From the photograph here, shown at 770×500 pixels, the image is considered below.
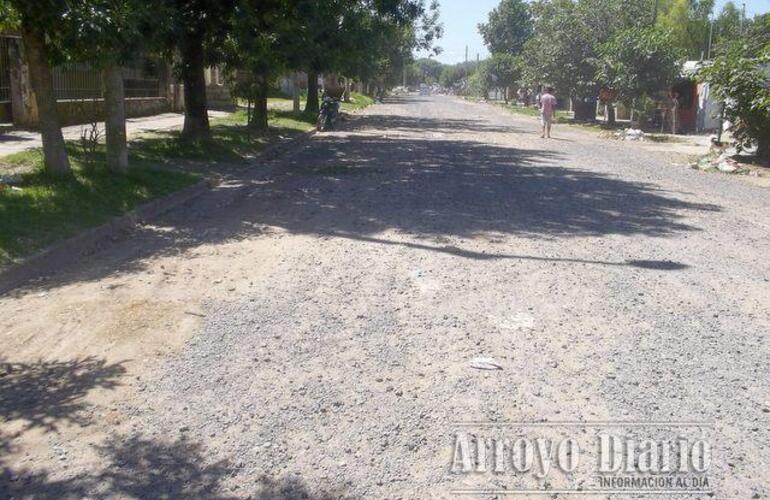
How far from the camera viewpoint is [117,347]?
5555mm

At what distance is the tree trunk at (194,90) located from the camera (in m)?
17.8

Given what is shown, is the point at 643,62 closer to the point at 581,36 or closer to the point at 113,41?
the point at 581,36

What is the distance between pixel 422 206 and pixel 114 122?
514 cm

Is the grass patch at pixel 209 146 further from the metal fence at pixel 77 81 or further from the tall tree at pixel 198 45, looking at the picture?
the metal fence at pixel 77 81

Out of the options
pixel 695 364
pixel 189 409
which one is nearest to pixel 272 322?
pixel 189 409

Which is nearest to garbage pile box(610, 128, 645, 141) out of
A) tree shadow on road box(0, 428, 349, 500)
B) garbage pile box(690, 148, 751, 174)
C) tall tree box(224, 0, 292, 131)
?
garbage pile box(690, 148, 751, 174)

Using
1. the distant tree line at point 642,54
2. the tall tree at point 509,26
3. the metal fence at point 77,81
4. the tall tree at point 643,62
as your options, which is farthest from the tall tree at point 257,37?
the tall tree at point 509,26

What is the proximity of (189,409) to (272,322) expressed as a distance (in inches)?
61.7

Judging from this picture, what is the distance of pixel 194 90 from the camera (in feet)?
59.3

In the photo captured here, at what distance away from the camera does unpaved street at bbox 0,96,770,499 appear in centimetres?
395

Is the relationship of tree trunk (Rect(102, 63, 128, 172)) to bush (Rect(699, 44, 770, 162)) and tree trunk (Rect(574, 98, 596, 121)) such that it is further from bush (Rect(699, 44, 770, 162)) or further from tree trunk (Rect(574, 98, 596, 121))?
tree trunk (Rect(574, 98, 596, 121))

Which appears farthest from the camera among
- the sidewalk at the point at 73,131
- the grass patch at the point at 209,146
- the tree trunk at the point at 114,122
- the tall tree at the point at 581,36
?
the tall tree at the point at 581,36

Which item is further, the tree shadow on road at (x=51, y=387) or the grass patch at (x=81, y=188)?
the grass patch at (x=81, y=188)

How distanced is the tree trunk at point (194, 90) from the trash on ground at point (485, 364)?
14163 millimetres
